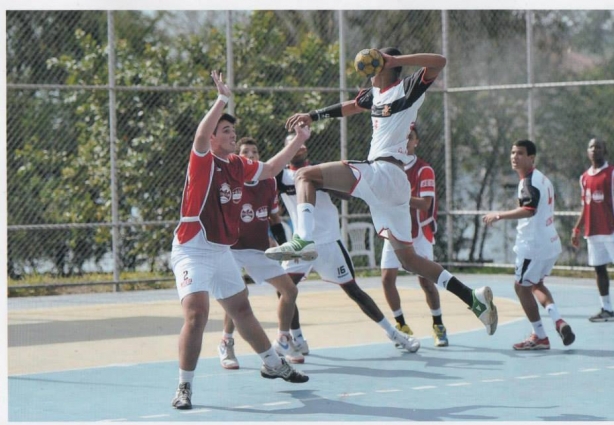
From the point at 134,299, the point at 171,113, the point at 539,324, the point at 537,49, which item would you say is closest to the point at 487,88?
the point at 537,49

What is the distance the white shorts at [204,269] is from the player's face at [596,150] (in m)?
6.74

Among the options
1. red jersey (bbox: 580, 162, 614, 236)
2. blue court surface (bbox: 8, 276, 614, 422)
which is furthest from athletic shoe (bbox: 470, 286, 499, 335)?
red jersey (bbox: 580, 162, 614, 236)

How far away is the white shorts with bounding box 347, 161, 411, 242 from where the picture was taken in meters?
9.12

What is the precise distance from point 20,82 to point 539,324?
1088 cm

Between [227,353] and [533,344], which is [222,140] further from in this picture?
[533,344]

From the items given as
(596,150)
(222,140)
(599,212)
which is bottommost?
(599,212)

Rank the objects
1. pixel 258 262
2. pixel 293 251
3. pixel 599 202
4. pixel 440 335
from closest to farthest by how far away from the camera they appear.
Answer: pixel 293 251 < pixel 258 262 < pixel 440 335 < pixel 599 202

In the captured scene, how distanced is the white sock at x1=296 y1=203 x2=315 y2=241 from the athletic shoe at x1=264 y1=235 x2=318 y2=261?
16 cm

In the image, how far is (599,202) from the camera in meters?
14.5

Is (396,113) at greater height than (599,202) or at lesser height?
greater

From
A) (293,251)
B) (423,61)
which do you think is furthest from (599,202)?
(293,251)

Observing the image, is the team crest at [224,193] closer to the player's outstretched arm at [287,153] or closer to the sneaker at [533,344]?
the player's outstretched arm at [287,153]

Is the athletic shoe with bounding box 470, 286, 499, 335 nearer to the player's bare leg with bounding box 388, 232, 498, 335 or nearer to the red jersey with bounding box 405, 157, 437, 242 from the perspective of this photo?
the player's bare leg with bounding box 388, 232, 498, 335

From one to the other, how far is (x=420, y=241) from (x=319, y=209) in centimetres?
138
